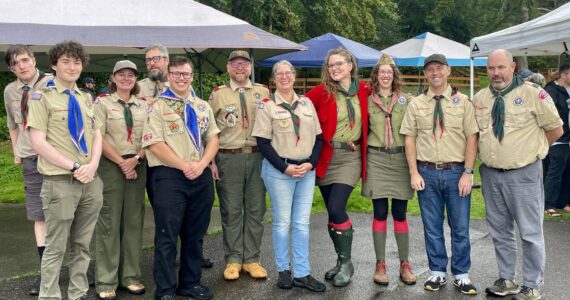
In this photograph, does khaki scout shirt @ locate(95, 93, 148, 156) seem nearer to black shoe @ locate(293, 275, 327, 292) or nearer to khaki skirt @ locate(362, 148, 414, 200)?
black shoe @ locate(293, 275, 327, 292)

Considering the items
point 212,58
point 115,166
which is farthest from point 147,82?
point 212,58

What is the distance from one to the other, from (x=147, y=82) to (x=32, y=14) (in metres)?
2.81

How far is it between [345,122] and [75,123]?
84.8 inches

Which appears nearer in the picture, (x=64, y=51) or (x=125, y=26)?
(x=64, y=51)

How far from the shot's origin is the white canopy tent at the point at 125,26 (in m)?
6.08

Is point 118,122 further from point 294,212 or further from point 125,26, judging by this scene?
point 125,26

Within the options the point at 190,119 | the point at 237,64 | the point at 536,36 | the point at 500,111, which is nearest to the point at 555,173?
the point at 536,36

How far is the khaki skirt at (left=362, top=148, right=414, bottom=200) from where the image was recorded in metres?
4.45

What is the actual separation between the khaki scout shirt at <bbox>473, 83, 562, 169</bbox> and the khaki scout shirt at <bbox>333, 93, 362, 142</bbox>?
3.50 ft

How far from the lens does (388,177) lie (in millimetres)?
4469

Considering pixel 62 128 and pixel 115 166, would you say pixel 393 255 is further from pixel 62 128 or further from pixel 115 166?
pixel 62 128

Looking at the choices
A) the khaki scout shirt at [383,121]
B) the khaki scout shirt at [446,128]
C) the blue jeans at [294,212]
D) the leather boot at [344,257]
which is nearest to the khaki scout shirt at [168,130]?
the blue jeans at [294,212]

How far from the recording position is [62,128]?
11.8 feet

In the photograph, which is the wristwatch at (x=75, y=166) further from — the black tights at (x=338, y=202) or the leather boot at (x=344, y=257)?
the leather boot at (x=344, y=257)
